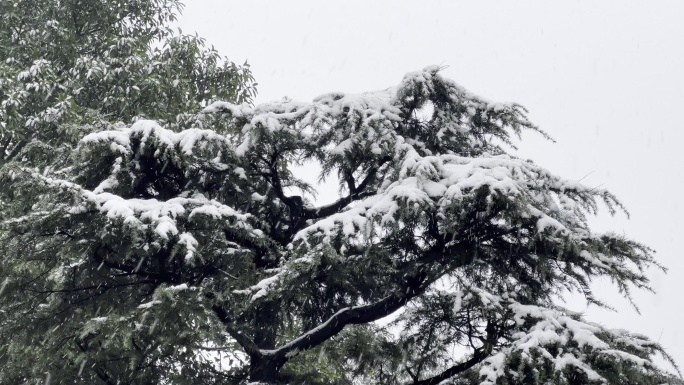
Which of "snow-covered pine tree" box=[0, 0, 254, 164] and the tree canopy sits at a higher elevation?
"snow-covered pine tree" box=[0, 0, 254, 164]

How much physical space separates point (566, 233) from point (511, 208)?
0.56m

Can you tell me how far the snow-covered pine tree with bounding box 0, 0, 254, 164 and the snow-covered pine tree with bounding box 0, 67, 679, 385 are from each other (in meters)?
2.35

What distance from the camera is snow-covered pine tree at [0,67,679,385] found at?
664 centimetres

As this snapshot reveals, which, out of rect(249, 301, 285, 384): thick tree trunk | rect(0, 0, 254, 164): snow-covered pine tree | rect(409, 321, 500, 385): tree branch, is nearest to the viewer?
rect(409, 321, 500, 385): tree branch

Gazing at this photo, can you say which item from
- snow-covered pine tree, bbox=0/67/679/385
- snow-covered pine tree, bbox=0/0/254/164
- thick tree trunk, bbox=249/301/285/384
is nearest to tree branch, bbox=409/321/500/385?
snow-covered pine tree, bbox=0/67/679/385

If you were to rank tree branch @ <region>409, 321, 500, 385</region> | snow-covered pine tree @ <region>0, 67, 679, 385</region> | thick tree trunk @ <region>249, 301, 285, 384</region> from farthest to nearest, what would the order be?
1. thick tree trunk @ <region>249, 301, 285, 384</region>
2. tree branch @ <region>409, 321, 500, 385</region>
3. snow-covered pine tree @ <region>0, 67, 679, 385</region>

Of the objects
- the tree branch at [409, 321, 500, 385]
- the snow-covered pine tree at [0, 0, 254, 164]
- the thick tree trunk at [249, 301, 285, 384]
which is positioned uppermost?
the snow-covered pine tree at [0, 0, 254, 164]

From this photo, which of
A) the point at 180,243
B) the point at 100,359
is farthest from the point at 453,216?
the point at 100,359

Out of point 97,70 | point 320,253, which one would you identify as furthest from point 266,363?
point 97,70

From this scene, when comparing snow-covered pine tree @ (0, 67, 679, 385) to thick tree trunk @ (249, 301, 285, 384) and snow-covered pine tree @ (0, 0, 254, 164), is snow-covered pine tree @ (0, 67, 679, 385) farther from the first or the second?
snow-covered pine tree @ (0, 0, 254, 164)

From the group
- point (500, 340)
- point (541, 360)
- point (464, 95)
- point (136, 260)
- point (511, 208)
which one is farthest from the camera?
point (464, 95)

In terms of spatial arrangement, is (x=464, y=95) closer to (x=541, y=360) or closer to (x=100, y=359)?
(x=541, y=360)

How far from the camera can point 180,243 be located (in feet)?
22.3

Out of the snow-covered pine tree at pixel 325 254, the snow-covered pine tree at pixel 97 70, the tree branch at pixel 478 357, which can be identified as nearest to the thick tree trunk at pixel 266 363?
the snow-covered pine tree at pixel 325 254
